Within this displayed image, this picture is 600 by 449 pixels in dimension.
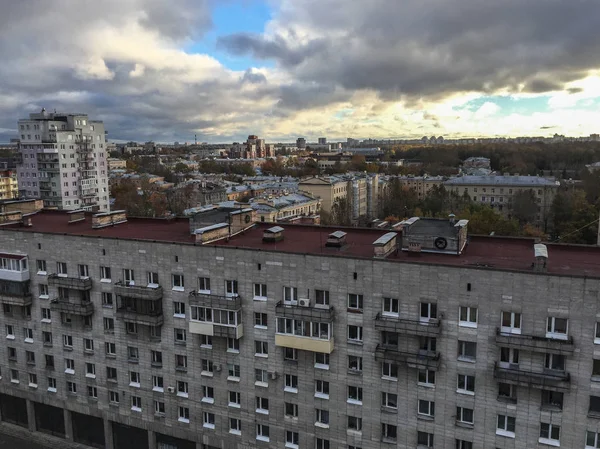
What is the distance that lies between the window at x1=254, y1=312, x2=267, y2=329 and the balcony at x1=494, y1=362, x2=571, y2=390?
10319 mm

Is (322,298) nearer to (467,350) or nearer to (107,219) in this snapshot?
(467,350)

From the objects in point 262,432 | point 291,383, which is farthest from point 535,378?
point 262,432

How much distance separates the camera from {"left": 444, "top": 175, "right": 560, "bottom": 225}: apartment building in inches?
3917

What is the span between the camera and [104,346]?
1090 inches

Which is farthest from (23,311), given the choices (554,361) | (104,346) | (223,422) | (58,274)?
(554,361)

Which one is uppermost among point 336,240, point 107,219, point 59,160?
point 59,160

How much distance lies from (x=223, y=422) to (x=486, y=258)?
50.3 ft

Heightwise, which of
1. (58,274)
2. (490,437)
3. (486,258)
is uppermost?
(486,258)

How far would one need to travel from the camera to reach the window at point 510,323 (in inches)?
762

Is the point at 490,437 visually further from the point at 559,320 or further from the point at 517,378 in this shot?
the point at 559,320

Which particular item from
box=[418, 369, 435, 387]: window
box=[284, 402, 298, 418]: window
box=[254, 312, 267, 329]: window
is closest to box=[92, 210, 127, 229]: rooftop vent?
box=[254, 312, 267, 329]: window

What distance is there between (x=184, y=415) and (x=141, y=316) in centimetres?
591

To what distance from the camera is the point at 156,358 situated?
26547 millimetres

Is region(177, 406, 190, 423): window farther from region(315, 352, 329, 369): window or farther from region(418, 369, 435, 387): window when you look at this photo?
region(418, 369, 435, 387): window
